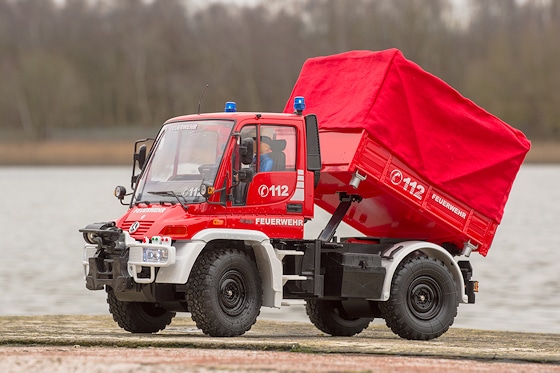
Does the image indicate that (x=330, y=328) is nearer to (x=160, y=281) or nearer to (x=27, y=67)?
(x=160, y=281)

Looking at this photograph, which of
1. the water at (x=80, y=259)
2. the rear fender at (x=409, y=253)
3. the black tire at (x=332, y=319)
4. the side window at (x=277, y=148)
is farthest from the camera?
the water at (x=80, y=259)

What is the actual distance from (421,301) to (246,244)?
2.36 metres

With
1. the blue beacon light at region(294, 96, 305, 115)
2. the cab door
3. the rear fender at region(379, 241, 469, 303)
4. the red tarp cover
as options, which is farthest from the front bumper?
the rear fender at region(379, 241, 469, 303)

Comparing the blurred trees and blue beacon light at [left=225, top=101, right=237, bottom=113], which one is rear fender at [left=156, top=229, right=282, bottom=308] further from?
the blurred trees

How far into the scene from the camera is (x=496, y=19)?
10438cm

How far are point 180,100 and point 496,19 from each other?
29.3 metres

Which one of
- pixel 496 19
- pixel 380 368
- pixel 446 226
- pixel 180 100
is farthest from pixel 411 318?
pixel 496 19

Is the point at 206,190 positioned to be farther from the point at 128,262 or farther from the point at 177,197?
the point at 128,262

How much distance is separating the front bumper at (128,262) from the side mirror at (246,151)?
1092mm

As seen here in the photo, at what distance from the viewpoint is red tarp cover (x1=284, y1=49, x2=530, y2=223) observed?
13.8 metres

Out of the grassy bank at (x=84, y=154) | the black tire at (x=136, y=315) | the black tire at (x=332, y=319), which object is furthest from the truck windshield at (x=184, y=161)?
the grassy bank at (x=84, y=154)

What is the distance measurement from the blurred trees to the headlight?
7066 cm

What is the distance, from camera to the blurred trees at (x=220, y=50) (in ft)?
288

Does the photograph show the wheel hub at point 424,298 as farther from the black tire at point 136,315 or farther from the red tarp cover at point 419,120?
the black tire at point 136,315
